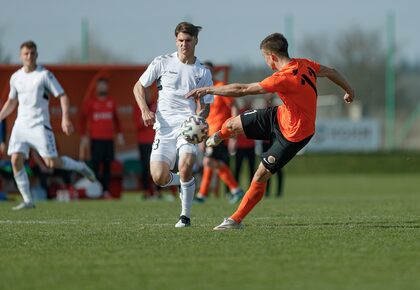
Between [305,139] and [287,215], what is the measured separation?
269 cm

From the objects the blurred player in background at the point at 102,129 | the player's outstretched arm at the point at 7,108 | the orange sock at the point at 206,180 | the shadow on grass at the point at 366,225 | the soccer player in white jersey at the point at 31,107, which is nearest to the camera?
the shadow on grass at the point at 366,225

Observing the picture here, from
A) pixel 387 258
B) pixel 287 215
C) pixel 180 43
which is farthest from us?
pixel 287 215

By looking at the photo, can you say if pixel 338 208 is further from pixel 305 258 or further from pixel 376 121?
pixel 376 121

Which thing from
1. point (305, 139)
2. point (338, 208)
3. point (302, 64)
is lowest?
point (338, 208)

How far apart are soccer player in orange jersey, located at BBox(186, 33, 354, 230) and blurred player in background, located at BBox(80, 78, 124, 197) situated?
1032 cm

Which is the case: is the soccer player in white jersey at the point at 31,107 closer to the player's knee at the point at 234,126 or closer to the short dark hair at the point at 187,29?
the short dark hair at the point at 187,29

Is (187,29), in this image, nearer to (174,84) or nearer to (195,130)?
(174,84)

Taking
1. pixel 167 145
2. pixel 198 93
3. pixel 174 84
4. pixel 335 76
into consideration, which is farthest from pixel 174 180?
pixel 335 76

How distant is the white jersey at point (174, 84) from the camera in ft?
36.0

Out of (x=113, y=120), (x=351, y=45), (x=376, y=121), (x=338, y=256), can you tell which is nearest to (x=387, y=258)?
(x=338, y=256)

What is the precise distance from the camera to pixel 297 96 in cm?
1008

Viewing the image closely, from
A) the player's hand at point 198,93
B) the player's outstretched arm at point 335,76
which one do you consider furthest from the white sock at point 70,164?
the player's hand at point 198,93

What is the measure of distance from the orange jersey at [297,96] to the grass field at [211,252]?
1.05 meters

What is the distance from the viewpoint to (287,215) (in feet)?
42.1
